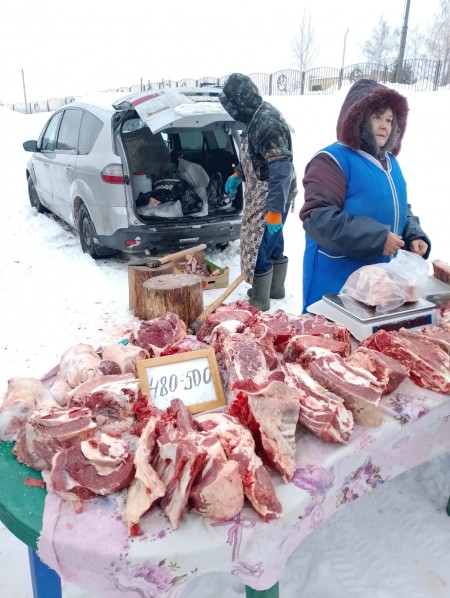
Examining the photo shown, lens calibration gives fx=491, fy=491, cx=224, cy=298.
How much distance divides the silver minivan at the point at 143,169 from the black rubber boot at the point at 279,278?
847 mm

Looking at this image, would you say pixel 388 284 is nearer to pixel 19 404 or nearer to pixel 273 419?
pixel 273 419

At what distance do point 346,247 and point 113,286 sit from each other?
366 centimetres

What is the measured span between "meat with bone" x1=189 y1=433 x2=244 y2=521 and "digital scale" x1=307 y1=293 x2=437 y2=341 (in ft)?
3.68

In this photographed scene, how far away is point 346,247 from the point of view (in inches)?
105

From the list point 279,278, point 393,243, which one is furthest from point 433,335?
point 279,278

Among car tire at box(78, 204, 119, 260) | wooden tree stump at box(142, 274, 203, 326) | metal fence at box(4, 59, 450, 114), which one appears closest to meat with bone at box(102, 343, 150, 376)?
wooden tree stump at box(142, 274, 203, 326)

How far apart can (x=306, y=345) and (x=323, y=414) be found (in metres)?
0.44

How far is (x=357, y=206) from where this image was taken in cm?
277

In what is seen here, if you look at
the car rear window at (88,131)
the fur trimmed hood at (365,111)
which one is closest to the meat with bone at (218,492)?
the fur trimmed hood at (365,111)

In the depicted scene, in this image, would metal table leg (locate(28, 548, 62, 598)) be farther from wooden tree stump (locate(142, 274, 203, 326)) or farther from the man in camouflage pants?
the man in camouflage pants

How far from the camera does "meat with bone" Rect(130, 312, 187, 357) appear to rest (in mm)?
2117

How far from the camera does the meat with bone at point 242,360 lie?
70.8 inches

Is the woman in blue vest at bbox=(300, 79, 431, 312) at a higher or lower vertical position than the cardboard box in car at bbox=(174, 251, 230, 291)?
higher

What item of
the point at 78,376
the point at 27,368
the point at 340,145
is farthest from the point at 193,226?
the point at 78,376
